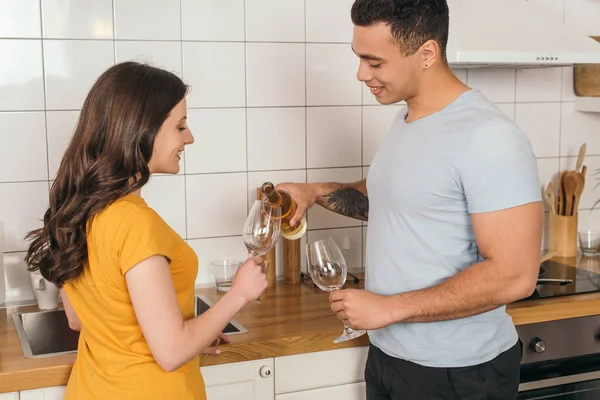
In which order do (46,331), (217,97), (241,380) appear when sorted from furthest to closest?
(217,97), (46,331), (241,380)

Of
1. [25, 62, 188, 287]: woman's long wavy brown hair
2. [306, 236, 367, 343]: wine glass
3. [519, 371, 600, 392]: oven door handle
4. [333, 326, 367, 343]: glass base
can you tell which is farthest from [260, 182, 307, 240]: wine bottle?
[519, 371, 600, 392]: oven door handle

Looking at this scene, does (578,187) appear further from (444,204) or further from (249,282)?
(249,282)

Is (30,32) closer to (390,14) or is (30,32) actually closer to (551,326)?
(390,14)

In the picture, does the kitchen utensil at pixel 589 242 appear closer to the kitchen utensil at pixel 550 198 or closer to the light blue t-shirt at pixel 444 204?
the kitchen utensil at pixel 550 198

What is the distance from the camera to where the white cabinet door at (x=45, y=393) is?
168 cm

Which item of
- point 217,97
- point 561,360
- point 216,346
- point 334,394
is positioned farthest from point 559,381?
point 217,97

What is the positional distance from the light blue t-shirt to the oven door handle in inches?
18.3

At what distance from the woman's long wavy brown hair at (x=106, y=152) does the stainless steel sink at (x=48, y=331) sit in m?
0.56

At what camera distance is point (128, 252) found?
1.36m

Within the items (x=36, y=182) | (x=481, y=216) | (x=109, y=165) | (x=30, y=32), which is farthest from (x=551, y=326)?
(x=30, y=32)

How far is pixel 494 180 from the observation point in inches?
58.9

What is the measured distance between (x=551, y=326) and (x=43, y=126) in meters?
1.53

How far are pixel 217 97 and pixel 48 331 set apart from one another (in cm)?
84

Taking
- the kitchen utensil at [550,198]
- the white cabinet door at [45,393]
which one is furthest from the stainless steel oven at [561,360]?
the white cabinet door at [45,393]
